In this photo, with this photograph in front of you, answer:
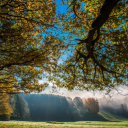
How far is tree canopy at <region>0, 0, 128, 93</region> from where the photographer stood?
7.37 metres

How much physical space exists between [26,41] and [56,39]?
9.88ft

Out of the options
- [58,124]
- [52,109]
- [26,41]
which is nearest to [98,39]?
[26,41]

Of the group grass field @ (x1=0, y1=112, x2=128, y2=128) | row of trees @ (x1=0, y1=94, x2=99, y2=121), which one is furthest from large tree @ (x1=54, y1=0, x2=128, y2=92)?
row of trees @ (x1=0, y1=94, x2=99, y2=121)

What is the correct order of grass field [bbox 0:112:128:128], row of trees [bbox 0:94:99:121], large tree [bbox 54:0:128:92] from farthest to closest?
row of trees [bbox 0:94:99:121]
grass field [bbox 0:112:128:128]
large tree [bbox 54:0:128:92]

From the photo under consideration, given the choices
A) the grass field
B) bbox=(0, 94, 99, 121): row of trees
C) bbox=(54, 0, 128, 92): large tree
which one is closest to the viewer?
bbox=(54, 0, 128, 92): large tree

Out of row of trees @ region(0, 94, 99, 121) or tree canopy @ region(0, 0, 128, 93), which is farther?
row of trees @ region(0, 94, 99, 121)

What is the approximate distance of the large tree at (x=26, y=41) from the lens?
7520 mm

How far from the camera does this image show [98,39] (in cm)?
868

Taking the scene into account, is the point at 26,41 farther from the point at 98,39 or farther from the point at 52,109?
the point at 52,109

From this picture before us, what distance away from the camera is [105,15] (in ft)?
19.6

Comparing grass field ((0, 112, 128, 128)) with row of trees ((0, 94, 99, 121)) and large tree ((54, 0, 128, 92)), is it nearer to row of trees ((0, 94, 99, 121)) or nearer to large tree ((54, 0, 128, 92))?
large tree ((54, 0, 128, 92))

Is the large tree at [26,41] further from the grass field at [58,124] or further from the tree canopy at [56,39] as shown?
the grass field at [58,124]

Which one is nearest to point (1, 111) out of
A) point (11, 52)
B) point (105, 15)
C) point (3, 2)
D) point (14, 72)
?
point (14, 72)

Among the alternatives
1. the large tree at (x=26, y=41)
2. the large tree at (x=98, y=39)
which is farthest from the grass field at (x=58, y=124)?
the large tree at (x=98, y=39)
